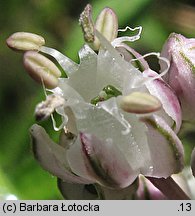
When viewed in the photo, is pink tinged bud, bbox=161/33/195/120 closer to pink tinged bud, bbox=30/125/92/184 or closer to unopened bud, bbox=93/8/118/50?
unopened bud, bbox=93/8/118/50

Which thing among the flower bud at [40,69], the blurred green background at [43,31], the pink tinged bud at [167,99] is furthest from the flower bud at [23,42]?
the blurred green background at [43,31]

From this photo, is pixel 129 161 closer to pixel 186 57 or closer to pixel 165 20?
pixel 186 57

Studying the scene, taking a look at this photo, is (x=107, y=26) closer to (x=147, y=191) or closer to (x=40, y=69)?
(x=40, y=69)

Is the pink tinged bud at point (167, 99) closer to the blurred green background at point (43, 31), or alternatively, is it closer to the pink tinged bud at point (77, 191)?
the pink tinged bud at point (77, 191)

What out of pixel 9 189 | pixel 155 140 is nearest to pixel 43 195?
pixel 9 189

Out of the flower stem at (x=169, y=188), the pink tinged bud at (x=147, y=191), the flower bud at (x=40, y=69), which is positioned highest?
the flower bud at (x=40, y=69)

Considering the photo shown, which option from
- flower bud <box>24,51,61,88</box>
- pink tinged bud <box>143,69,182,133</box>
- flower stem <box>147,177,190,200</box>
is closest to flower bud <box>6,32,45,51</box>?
flower bud <box>24,51,61,88</box>
